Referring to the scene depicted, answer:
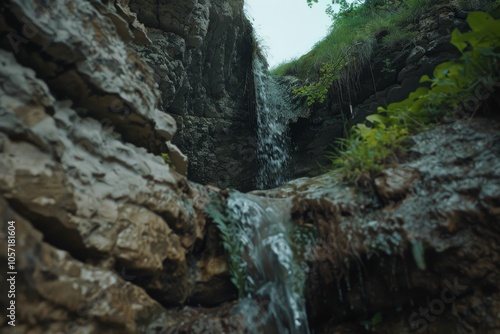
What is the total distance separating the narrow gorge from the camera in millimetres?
1635

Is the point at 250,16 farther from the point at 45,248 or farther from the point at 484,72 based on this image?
the point at 45,248

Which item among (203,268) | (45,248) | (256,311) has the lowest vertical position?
(256,311)

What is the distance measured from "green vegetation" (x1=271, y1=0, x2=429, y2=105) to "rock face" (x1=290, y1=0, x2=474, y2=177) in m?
0.17

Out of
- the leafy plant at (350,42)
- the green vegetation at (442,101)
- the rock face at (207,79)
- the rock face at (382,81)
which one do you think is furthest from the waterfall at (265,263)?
the leafy plant at (350,42)

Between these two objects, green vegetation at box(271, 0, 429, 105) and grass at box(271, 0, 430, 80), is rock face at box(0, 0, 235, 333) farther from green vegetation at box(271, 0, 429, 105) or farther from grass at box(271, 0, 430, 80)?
grass at box(271, 0, 430, 80)

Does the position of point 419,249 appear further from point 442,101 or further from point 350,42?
point 350,42

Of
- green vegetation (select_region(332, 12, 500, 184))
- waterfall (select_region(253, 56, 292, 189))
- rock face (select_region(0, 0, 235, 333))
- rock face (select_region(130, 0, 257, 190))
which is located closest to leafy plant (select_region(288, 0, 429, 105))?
waterfall (select_region(253, 56, 292, 189))

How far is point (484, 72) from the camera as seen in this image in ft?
9.88

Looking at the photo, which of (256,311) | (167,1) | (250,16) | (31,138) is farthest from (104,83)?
(250,16)

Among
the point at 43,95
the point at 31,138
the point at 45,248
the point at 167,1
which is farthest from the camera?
the point at 167,1

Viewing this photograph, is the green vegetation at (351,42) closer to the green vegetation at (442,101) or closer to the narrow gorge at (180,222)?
the green vegetation at (442,101)

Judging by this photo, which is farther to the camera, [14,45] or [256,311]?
[256,311]

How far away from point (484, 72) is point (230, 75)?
545 centimetres

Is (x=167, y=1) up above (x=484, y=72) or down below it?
above
